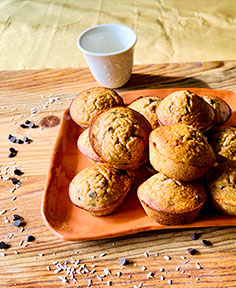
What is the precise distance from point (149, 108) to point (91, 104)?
204 mm

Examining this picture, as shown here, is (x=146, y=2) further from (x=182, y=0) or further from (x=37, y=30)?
(x=37, y=30)

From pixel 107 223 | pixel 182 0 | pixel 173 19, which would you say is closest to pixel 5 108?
pixel 107 223

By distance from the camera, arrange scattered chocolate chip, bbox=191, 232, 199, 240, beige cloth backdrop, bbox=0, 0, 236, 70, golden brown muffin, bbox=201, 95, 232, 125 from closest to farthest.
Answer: scattered chocolate chip, bbox=191, 232, 199, 240 < golden brown muffin, bbox=201, 95, 232, 125 < beige cloth backdrop, bbox=0, 0, 236, 70

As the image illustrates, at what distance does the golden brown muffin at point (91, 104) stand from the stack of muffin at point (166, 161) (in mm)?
140

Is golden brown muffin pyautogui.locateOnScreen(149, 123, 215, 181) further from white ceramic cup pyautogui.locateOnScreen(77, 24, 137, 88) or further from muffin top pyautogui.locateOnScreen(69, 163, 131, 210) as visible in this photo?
white ceramic cup pyautogui.locateOnScreen(77, 24, 137, 88)

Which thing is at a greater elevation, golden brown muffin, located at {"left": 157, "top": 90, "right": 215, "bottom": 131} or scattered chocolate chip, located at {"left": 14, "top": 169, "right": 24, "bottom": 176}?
golden brown muffin, located at {"left": 157, "top": 90, "right": 215, "bottom": 131}

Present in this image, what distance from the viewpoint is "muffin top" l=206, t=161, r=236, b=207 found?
0.87m

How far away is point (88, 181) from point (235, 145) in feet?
1.48

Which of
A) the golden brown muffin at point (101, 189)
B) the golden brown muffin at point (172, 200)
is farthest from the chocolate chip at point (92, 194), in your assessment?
the golden brown muffin at point (172, 200)

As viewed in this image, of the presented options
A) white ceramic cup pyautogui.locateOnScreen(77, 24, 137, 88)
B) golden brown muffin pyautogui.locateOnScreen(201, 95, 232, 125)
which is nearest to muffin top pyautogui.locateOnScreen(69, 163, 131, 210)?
golden brown muffin pyautogui.locateOnScreen(201, 95, 232, 125)

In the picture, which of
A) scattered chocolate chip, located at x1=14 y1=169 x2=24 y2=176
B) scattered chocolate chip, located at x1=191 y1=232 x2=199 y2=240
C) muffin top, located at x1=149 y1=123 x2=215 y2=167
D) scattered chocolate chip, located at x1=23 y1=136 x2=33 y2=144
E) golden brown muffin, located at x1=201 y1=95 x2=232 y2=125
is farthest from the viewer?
scattered chocolate chip, located at x1=23 y1=136 x2=33 y2=144

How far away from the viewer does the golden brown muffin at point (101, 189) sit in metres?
0.91

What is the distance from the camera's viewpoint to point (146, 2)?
250 cm

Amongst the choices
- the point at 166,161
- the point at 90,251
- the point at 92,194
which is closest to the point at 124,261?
the point at 90,251
